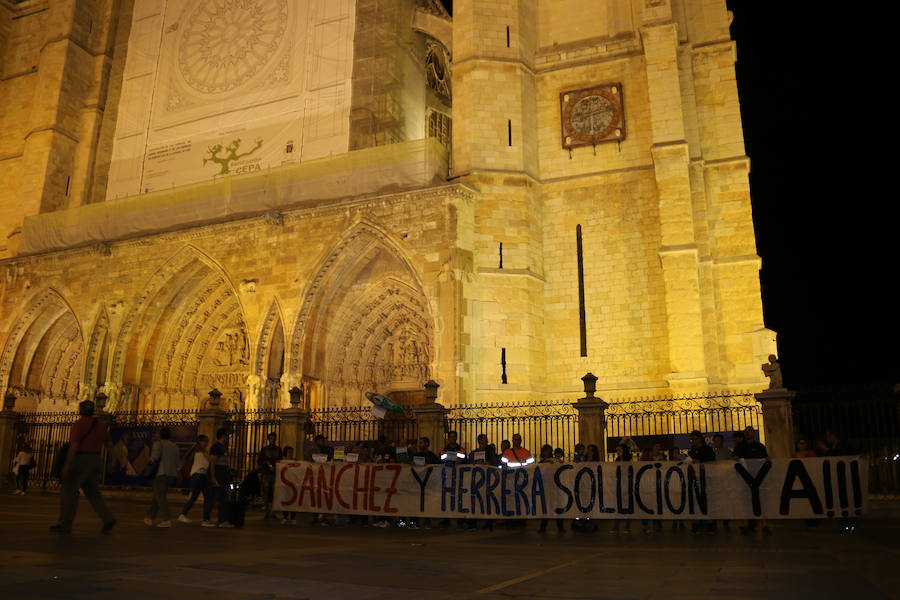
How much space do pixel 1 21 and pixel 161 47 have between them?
615cm

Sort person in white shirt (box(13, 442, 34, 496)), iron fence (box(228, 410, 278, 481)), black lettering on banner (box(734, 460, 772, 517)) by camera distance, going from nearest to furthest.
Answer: black lettering on banner (box(734, 460, 772, 517)) → iron fence (box(228, 410, 278, 481)) → person in white shirt (box(13, 442, 34, 496))

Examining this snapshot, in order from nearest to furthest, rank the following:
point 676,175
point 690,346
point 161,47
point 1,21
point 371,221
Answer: point 690,346
point 676,175
point 371,221
point 161,47
point 1,21

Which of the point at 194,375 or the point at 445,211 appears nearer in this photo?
the point at 445,211

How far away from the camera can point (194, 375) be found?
17.4 m

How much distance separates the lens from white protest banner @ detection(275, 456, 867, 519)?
23.2ft

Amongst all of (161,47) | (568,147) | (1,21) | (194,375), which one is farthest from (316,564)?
(1,21)

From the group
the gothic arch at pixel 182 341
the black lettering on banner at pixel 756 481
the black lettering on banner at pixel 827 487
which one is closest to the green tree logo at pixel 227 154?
the gothic arch at pixel 182 341

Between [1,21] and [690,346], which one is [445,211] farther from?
[1,21]

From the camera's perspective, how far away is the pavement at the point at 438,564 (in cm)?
366

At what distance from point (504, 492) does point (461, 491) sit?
483 millimetres

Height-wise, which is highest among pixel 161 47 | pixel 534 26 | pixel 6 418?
pixel 161 47

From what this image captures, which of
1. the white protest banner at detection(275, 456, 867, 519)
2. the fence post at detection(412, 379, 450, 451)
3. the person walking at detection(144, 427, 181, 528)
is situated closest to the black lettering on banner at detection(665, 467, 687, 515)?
the white protest banner at detection(275, 456, 867, 519)

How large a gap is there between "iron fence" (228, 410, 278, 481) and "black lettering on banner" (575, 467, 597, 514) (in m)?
4.68

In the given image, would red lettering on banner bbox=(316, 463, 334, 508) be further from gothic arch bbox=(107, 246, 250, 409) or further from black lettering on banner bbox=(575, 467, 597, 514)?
gothic arch bbox=(107, 246, 250, 409)
